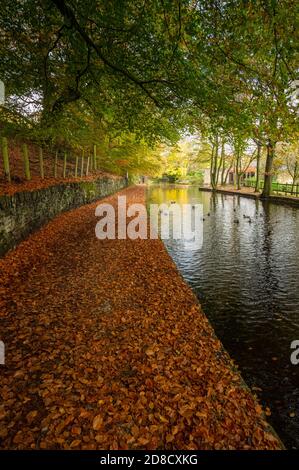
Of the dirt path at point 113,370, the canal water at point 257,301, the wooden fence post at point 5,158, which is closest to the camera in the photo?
the dirt path at point 113,370

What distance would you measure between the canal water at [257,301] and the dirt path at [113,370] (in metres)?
0.52

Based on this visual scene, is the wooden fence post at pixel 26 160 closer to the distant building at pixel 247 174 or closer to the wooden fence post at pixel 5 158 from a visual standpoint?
the wooden fence post at pixel 5 158

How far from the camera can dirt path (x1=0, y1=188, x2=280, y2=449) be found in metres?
2.78

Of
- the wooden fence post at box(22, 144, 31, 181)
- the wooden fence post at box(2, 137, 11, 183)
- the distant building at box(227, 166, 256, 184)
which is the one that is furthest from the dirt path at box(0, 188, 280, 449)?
the distant building at box(227, 166, 256, 184)

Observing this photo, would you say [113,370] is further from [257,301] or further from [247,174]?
[247,174]

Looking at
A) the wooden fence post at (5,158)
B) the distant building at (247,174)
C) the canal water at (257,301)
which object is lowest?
the canal water at (257,301)

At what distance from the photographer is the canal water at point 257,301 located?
12.9 feet

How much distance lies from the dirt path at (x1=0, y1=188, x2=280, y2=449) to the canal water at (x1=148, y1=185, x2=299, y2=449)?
1.70 feet

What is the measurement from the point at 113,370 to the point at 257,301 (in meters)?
4.36

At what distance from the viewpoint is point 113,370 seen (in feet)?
12.2

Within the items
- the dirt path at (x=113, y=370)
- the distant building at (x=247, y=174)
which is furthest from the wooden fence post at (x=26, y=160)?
the distant building at (x=247, y=174)

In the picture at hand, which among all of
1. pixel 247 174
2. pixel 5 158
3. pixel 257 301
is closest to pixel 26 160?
pixel 5 158

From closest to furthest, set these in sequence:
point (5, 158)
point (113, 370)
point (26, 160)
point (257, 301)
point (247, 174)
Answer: point (113, 370) → point (257, 301) → point (5, 158) → point (26, 160) → point (247, 174)
